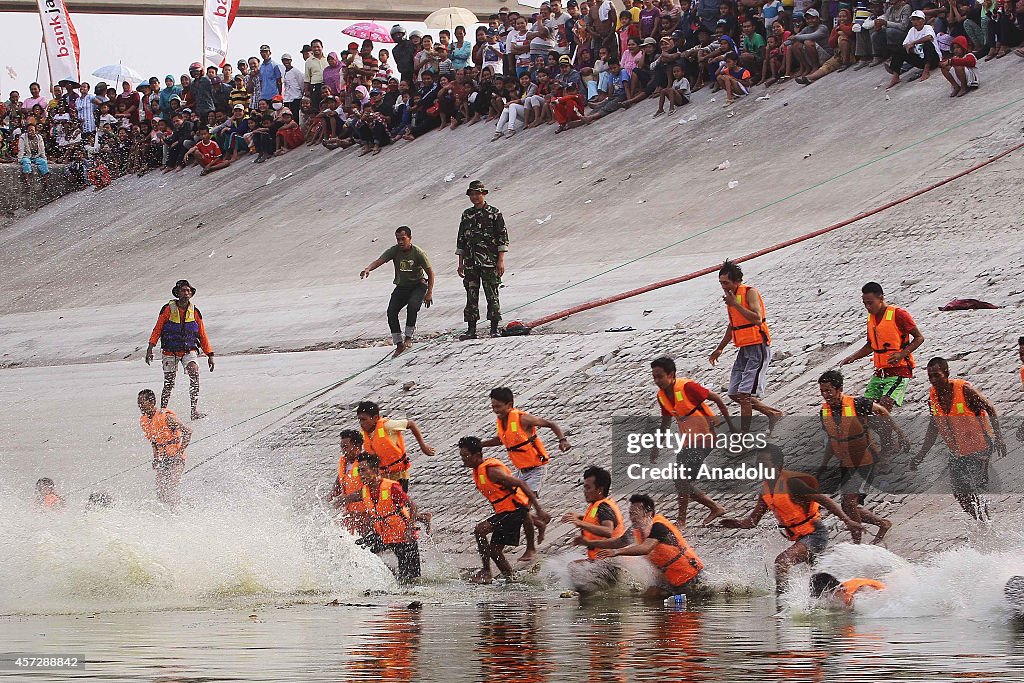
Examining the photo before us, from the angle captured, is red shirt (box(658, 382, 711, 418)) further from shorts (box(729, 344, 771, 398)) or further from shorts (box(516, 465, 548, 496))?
shorts (box(516, 465, 548, 496))

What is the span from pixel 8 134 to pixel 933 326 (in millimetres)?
26501

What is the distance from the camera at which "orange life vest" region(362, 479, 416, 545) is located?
1099 centimetres

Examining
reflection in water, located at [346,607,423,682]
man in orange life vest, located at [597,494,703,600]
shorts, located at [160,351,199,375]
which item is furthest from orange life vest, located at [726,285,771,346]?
shorts, located at [160,351,199,375]

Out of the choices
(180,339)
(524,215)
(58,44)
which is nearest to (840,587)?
(180,339)

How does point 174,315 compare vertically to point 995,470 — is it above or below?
above

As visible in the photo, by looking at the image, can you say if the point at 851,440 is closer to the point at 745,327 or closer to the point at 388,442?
the point at 745,327

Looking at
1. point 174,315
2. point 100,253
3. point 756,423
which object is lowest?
point 756,423

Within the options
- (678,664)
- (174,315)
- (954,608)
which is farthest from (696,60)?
(678,664)

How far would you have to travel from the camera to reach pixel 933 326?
13.2 m

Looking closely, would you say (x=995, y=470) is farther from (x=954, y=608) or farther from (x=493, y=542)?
(x=493, y=542)

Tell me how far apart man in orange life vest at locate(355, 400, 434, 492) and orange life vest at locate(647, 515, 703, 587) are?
8.44 feet

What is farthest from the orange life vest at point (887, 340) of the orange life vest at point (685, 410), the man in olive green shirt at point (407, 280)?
Result: the man in olive green shirt at point (407, 280)

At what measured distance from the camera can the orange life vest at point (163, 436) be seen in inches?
559

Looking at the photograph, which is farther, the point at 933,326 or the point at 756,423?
the point at 933,326
